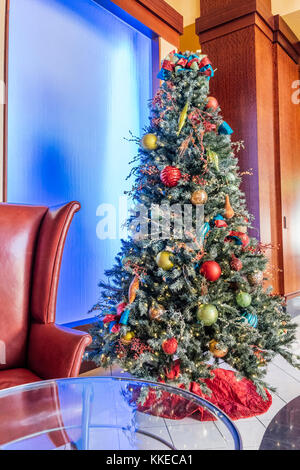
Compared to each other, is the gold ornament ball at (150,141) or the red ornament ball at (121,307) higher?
the gold ornament ball at (150,141)

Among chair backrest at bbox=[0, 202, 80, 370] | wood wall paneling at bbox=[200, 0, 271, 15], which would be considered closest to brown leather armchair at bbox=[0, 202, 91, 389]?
chair backrest at bbox=[0, 202, 80, 370]

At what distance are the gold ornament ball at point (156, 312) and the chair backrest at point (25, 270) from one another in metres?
0.59

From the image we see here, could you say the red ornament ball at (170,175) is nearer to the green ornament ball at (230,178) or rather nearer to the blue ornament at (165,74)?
the green ornament ball at (230,178)

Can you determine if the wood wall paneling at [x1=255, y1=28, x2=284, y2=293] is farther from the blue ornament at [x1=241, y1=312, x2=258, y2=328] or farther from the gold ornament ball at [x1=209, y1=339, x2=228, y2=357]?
the gold ornament ball at [x1=209, y1=339, x2=228, y2=357]

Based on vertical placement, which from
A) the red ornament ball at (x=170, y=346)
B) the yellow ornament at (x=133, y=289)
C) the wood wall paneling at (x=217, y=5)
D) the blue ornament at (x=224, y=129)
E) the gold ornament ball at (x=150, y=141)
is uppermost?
the wood wall paneling at (x=217, y=5)

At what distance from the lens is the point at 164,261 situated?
5.75 ft

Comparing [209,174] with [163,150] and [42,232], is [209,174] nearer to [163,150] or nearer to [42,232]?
[163,150]

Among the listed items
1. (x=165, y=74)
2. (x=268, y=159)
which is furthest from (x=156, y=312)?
(x=268, y=159)

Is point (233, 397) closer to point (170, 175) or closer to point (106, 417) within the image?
point (170, 175)

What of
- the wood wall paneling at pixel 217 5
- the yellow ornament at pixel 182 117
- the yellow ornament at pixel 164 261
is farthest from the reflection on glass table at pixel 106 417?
the wood wall paneling at pixel 217 5

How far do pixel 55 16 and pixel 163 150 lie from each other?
1287 millimetres

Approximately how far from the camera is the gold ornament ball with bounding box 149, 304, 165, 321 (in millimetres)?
1720

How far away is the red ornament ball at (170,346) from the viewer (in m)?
1.62

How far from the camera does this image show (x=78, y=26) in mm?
2531
